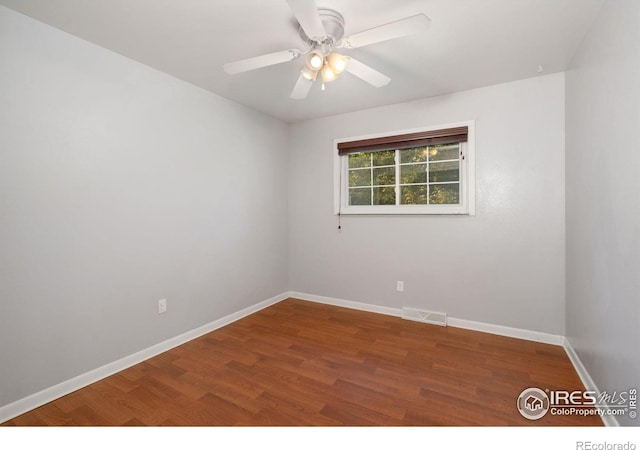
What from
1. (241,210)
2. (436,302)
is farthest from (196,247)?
(436,302)

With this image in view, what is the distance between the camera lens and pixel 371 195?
3625 mm

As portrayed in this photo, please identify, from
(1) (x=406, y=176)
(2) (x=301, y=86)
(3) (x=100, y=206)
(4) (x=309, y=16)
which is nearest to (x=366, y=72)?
(2) (x=301, y=86)

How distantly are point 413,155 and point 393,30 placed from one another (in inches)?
76.2

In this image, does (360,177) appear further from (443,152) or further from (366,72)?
(366,72)

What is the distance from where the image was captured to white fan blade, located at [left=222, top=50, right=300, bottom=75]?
71.5 inches

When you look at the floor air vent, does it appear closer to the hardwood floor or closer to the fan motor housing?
the hardwood floor

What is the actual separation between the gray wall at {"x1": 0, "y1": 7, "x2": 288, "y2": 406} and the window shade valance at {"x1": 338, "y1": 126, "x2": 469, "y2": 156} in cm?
131

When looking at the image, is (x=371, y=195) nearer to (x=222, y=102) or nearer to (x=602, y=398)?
(x=222, y=102)

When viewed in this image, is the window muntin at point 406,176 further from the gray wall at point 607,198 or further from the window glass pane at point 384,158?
the gray wall at point 607,198

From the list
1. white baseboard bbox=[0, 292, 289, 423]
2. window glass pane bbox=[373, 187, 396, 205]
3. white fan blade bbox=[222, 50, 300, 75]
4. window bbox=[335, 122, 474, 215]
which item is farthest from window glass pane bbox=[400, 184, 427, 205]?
white baseboard bbox=[0, 292, 289, 423]

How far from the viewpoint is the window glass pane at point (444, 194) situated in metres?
3.15

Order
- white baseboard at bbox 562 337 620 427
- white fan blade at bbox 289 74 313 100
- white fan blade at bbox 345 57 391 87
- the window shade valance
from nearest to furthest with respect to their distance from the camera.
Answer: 1. white baseboard at bbox 562 337 620 427
2. white fan blade at bbox 345 57 391 87
3. white fan blade at bbox 289 74 313 100
4. the window shade valance

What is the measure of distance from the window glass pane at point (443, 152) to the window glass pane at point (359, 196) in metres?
0.81
